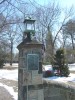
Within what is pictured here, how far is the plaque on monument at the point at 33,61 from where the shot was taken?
5.86m

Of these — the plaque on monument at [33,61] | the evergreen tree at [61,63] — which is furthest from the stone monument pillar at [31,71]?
the evergreen tree at [61,63]

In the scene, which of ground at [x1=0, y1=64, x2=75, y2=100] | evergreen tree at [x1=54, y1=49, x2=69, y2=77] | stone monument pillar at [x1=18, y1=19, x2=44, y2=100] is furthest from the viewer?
evergreen tree at [x1=54, y1=49, x2=69, y2=77]

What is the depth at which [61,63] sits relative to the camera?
19547 millimetres

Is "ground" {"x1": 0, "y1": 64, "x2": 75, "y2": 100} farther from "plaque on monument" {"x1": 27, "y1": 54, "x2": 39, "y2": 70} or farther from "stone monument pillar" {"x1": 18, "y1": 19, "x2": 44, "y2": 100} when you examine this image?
"plaque on monument" {"x1": 27, "y1": 54, "x2": 39, "y2": 70}

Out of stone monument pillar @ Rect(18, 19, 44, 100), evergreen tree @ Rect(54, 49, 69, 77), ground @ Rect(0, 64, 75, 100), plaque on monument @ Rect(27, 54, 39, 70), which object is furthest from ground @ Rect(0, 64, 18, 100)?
evergreen tree @ Rect(54, 49, 69, 77)

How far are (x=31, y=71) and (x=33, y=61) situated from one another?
0.26m

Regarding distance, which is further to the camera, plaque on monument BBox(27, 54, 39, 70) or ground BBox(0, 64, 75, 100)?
ground BBox(0, 64, 75, 100)

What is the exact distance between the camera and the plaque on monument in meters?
5.86

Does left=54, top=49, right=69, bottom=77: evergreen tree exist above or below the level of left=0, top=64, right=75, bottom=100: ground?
above

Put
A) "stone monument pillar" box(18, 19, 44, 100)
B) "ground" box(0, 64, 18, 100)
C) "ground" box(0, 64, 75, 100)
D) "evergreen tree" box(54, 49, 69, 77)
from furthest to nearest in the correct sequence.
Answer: "evergreen tree" box(54, 49, 69, 77), "ground" box(0, 64, 75, 100), "ground" box(0, 64, 18, 100), "stone monument pillar" box(18, 19, 44, 100)

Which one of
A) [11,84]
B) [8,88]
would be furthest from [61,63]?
[8,88]

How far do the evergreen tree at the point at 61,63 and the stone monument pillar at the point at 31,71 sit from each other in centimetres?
1320

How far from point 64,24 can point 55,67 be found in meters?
13.9

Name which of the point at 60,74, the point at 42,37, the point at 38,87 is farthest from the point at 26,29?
the point at 42,37
